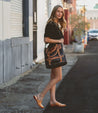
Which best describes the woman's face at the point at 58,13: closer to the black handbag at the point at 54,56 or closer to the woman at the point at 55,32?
the woman at the point at 55,32

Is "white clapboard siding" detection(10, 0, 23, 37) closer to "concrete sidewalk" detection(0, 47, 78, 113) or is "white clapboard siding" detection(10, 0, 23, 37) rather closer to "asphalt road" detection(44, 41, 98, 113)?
"concrete sidewalk" detection(0, 47, 78, 113)

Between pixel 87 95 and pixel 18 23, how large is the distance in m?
4.31

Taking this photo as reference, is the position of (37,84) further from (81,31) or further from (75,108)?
(81,31)

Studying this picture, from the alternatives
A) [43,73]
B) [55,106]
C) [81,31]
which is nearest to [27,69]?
[43,73]

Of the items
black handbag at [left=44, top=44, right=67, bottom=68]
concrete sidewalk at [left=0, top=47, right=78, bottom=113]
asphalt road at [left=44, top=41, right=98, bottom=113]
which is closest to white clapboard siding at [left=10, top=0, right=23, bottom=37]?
concrete sidewalk at [left=0, top=47, right=78, bottom=113]

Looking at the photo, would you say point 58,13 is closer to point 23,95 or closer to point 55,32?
point 55,32

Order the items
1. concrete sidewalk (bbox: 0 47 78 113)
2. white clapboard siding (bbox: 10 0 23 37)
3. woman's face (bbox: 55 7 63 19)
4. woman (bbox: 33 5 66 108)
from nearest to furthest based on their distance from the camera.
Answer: woman (bbox: 33 5 66 108) → woman's face (bbox: 55 7 63 19) → concrete sidewalk (bbox: 0 47 78 113) → white clapboard siding (bbox: 10 0 23 37)

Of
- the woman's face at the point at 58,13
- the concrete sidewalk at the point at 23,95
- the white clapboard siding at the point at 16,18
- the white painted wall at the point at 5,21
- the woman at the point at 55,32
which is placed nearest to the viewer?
the woman at the point at 55,32

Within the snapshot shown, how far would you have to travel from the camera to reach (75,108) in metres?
5.75

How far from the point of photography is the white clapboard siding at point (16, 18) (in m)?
9.39

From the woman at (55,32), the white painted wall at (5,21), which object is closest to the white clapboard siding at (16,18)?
the white painted wall at (5,21)

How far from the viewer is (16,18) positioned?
9875 millimetres

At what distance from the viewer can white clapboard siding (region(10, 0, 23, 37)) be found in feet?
30.8

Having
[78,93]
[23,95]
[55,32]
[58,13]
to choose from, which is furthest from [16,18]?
[55,32]
